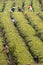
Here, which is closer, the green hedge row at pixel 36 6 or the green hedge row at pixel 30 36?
the green hedge row at pixel 30 36

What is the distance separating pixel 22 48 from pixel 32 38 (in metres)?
1.60

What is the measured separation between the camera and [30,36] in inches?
625

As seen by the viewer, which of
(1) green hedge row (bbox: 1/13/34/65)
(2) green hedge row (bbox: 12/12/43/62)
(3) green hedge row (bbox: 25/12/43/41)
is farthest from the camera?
(3) green hedge row (bbox: 25/12/43/41)

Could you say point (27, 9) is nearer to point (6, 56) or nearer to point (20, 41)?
point (20, 41)

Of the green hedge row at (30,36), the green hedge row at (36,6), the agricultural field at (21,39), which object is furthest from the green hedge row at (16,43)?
the green hedge row at (36,6)

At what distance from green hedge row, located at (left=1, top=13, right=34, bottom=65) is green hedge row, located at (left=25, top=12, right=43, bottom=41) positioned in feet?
4.55

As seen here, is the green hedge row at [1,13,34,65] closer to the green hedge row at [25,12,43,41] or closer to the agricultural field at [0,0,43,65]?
the agricultural field at [0,0,43,65]

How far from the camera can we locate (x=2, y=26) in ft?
60.8

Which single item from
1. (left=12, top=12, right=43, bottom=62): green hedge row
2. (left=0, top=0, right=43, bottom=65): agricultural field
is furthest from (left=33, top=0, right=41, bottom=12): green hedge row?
(left=12, top=12, right=43, bottom=62): green hedge row

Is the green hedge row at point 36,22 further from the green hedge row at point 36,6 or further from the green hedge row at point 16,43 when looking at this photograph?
the green hedge row at point 36,6

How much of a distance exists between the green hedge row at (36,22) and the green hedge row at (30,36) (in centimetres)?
35

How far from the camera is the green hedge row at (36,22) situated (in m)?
16.6

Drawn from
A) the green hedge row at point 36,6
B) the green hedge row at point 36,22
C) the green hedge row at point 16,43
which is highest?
the green hedge row at point 16,43

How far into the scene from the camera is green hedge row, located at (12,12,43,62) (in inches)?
531
